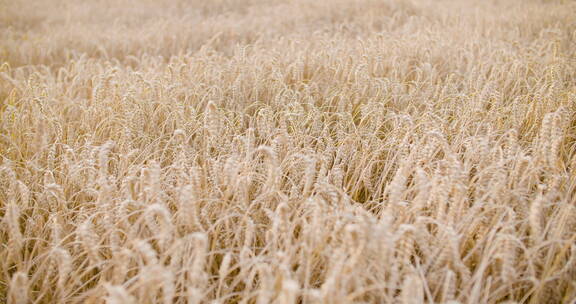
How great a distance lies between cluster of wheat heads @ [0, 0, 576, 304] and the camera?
107 centimetres

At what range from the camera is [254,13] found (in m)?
6.29

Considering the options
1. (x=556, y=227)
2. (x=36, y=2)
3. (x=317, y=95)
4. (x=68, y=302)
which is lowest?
(x=68, y=302)

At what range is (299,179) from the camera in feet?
5.34

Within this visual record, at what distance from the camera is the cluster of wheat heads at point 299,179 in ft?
3.51

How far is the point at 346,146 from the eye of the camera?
1.79 m

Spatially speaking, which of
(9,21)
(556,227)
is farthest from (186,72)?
(9,21)

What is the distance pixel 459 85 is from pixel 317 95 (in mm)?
1014

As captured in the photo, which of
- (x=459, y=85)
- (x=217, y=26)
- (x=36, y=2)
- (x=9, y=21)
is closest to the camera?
(x=459, y=85)

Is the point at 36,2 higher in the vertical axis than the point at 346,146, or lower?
higher

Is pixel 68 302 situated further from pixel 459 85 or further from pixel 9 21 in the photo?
pixel 9 21

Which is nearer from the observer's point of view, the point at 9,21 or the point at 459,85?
the point at 459,85

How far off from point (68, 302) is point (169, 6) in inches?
262

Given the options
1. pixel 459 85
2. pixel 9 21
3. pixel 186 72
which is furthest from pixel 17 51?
pixel 459 85

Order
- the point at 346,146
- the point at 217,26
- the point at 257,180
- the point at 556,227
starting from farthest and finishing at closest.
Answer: the point at 217,26 < the point at 346,146 < the point at 257,180 < the point at 556,227
